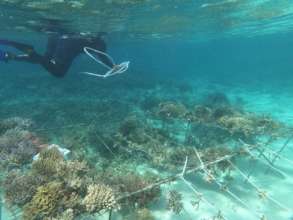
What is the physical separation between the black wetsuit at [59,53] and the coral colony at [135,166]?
278cm

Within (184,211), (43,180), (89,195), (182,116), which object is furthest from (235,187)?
(43,180)

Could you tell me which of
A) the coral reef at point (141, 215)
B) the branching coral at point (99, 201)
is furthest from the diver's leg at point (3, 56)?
the coral reef at point (141, 215)

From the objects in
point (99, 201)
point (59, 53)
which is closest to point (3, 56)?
point (59, 53)

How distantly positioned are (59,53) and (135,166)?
22.5 ft

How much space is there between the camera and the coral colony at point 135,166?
694 centimetres

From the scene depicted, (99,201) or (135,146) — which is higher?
(99,201)

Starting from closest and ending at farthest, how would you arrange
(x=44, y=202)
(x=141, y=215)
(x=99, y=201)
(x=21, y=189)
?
(x=44, y=202), (x=99, y=201), (x=21, y=189), (x=141, y=215)

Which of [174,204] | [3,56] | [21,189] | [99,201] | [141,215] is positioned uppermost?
[3,56]

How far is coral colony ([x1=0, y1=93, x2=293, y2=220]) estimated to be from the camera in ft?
22.8

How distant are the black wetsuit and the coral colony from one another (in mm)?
2776

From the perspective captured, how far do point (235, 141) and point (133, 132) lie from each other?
4805 millimetres

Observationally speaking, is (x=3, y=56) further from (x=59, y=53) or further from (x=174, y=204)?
(x=174, y=204)

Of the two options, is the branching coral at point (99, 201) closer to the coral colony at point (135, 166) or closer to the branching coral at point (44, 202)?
the coral colony at point (135, 166)

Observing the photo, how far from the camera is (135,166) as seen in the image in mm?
11148
